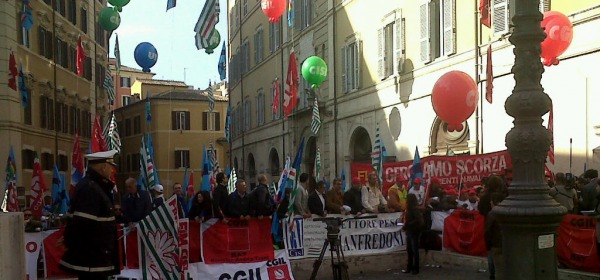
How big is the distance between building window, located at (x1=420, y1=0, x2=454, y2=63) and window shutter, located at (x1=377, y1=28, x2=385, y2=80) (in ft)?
9.85

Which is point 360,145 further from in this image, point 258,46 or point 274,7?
point 258,46

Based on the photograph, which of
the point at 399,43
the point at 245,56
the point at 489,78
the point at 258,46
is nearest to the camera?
the point at 489,78

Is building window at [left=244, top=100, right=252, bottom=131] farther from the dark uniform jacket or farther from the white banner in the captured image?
the dark uniform jacket

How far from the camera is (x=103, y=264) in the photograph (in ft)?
21.0

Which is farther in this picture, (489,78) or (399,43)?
(399,43)

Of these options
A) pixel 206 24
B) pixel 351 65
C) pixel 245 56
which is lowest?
pixel 351 65

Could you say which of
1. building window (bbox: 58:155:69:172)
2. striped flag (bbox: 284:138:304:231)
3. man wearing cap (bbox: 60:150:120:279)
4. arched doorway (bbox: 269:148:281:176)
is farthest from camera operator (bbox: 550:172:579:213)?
building window (bbox: 58:155:69:172)

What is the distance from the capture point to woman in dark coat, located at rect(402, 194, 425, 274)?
12.2 meters

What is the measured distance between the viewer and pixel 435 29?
21609 mm

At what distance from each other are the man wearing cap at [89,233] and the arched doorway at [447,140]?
14.7 metres

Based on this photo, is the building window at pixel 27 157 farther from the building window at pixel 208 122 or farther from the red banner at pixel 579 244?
the building window at pixel 208 122

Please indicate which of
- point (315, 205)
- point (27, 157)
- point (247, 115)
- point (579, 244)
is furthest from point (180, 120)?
point (579, 244)

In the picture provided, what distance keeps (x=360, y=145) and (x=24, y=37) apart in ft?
50.3

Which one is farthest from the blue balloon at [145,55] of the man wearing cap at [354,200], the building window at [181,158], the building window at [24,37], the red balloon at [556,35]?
the building window at [181,158]
